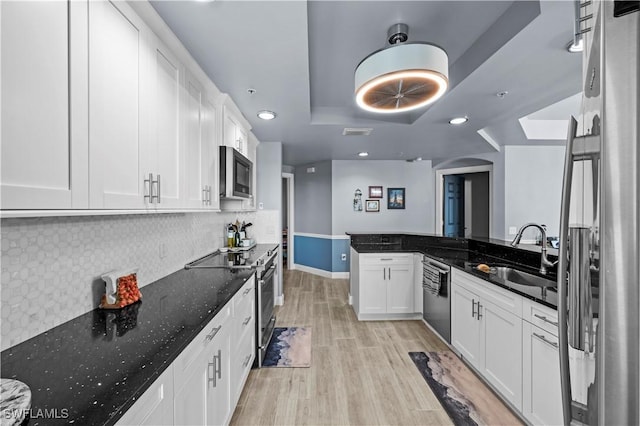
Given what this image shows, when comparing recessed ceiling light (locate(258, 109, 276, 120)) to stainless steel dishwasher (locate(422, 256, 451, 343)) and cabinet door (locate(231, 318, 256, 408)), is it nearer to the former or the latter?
cabinet door (locate(231, 318, 256, 408))

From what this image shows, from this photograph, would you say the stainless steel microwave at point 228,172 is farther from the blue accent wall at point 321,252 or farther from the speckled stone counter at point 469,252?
the blue accent wall at point 321,252

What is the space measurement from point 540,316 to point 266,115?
9.29 ft

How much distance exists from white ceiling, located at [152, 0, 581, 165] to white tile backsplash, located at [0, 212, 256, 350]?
1.14 meters

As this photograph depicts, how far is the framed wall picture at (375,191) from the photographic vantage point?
610 cm

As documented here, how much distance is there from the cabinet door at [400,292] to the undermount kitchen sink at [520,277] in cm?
108

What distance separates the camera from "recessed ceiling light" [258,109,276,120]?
2.91 meters

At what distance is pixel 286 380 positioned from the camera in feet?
7.54

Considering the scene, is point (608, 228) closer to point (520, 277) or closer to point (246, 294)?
point (246, 294)

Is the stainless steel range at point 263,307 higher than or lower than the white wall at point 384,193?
lower

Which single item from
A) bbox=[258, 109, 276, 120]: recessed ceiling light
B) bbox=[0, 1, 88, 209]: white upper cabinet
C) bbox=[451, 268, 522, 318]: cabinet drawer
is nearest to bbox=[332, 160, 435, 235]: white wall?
bbox=[258, 109, 276, 120]: recessed ceiling light

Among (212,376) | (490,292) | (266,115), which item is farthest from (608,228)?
(266,115)

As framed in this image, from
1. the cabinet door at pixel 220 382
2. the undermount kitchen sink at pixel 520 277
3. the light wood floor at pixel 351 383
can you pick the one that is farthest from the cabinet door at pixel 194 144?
the undermount kitchen sink at pixel 520 277

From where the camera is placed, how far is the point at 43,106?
2.74 ft

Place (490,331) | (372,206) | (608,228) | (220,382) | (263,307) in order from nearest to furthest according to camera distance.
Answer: (608,228) → (220,382) → (490,331) → (263,307) → (372,206)
